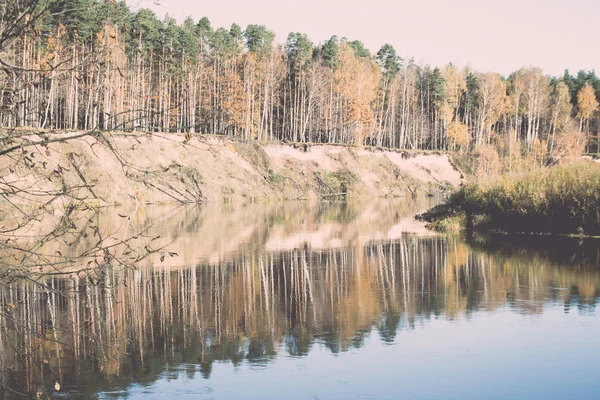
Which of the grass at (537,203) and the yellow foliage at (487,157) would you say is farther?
the yellow foliage at (487,157)

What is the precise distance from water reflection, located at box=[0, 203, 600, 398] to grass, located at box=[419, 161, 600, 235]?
3714 mm

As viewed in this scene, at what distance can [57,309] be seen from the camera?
18.2 m

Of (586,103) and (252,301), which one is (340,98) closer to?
Answer: (586,103)

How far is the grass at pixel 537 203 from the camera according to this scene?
35594mm

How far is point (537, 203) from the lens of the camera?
3781cm

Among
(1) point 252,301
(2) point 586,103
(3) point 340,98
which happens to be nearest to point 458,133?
(3) point 340,98

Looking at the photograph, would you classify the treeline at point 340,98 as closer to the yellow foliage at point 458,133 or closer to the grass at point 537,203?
the yellow foliage at point 458,133

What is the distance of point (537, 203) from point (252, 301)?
2260cm

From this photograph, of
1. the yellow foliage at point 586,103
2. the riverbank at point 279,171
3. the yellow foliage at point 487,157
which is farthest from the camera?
the yellow foliage at point 586,103

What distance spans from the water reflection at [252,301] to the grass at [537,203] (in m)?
3.71

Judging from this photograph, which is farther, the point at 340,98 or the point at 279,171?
the point at 340,98

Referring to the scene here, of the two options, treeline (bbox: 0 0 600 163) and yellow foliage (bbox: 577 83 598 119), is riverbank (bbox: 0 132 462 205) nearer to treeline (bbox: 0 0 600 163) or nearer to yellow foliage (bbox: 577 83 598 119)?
treeline (bbox: 0 0 600 163)

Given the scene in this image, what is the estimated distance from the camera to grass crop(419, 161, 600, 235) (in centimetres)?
3559

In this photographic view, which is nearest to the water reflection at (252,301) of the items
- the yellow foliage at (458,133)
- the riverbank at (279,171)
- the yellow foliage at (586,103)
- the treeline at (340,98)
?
the riverbank at (279,171)
